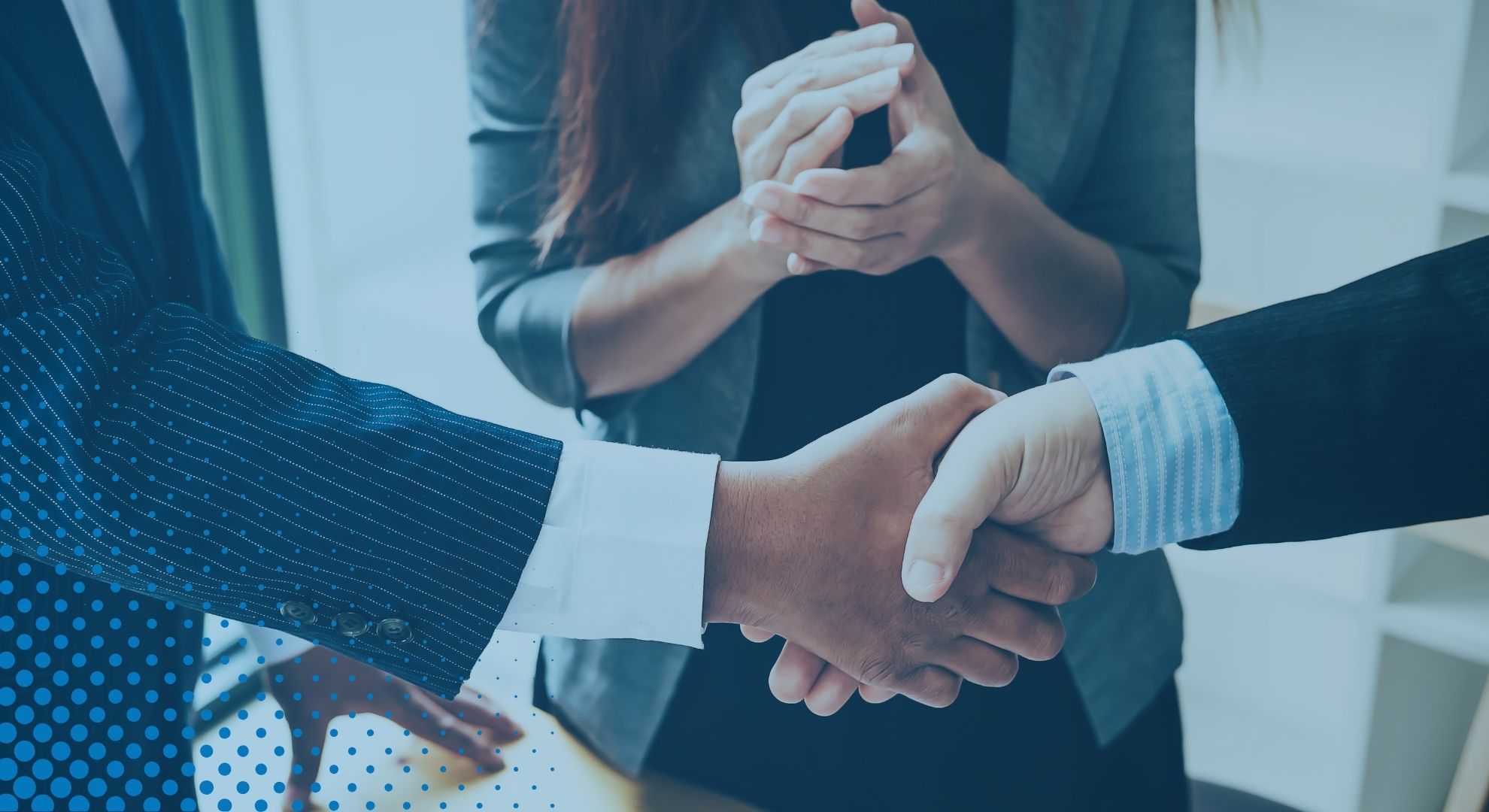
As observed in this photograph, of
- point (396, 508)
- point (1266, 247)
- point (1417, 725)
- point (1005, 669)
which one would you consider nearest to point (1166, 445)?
point (1005, 669)

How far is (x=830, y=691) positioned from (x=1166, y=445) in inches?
8.3

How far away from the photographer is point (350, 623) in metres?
0.47

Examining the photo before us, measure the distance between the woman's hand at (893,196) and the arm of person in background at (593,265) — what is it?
0.02 meters

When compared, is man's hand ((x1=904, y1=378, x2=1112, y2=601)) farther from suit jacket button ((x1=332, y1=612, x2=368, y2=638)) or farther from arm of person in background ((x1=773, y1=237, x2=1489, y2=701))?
suit jacket button ((x1=332, y1=612, x2=368, y2=638))

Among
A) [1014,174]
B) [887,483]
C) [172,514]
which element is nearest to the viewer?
[172,514]

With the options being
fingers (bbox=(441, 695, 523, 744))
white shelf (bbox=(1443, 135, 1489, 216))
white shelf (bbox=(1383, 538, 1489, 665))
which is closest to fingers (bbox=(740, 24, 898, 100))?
fingers (bbox=(441, 695, 523, 744))

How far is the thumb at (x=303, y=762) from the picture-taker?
56 cm

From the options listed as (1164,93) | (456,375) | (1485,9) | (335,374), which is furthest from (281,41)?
(1485,9)

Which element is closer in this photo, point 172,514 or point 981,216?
point 172,514

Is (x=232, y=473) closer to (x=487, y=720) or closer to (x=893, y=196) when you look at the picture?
(x=487, y=720)

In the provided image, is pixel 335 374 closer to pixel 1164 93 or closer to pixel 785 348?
pixel 785 348

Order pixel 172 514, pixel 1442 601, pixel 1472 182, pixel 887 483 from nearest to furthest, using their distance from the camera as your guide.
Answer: pixel 172 514
pixel 887 483
pixel 1472 182
pixel 1442 601

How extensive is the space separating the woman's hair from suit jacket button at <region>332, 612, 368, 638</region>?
30cm

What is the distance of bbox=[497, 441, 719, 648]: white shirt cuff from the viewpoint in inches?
19.8
